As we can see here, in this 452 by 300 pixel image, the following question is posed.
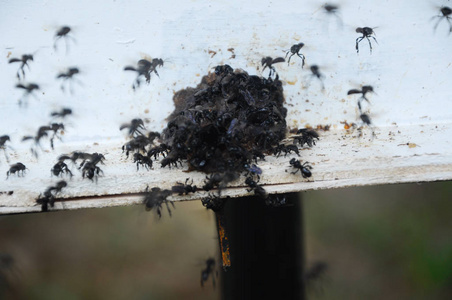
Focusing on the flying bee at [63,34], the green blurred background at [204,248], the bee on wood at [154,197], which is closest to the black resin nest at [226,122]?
the bee on wood at [154,197]

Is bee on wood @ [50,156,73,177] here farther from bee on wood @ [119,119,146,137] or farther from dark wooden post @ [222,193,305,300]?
dark wooden post @ [222,193,305,300]

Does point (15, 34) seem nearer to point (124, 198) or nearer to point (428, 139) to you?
point (124, 198)

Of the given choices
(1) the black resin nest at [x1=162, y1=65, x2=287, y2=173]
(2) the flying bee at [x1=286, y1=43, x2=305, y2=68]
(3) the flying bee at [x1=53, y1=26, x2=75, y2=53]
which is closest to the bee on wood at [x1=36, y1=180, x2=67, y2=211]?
(1) the black resin nest at [x1=162, y1=65, x2=287, y2=173]

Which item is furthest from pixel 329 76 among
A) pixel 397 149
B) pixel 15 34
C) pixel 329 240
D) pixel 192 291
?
pixel 192 291

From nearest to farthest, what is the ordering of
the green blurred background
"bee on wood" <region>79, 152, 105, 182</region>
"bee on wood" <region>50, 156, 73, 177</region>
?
1. "bee on wood" <region>79, 152, 105, 182</region>
2. "bee on wood" <region>50, 156, 73, 177</region>
3. the green blurred background

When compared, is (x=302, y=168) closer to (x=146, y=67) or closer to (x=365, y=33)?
(x=365, y=33)

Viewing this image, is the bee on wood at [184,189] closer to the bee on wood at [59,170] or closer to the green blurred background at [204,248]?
the bee on wood at [59,170]
